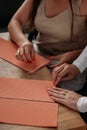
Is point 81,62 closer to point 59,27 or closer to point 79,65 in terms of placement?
point 79,65

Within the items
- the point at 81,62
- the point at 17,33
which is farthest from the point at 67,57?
the point at 17,33

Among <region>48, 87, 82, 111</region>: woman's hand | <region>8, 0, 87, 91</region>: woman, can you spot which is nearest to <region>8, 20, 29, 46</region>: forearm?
<region>8, 0, 87, 91</region>: woman

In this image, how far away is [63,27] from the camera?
54.4 inches

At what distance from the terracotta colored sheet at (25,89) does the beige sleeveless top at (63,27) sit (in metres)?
0.40

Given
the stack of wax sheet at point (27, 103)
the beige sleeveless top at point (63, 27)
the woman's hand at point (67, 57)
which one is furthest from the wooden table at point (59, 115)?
the beige sleeveless top at point (63, 27)

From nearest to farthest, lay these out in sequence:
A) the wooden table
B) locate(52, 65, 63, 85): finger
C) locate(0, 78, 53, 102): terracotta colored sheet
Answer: the wooden table
locate(0, 78, 53, 102): terracotta colored sheet
locate(52, 65, 63, 85): finger

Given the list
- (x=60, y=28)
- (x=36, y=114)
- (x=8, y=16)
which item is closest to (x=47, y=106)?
(x=36, y=114)

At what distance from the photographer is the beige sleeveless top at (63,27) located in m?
1.37

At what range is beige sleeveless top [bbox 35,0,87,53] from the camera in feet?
4.49

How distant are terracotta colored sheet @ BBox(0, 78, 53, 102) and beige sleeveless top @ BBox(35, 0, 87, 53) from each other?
15.6 inches

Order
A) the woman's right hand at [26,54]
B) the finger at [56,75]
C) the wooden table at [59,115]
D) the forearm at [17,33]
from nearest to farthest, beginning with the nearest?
the wooden table at [59,115], the finger at [56,75], the woman's right hand at [26,54], the forearm at [17,33]

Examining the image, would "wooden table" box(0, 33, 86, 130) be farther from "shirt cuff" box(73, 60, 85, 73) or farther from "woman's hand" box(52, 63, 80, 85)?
"shirt cuff" box(73, 60, 85, 73)

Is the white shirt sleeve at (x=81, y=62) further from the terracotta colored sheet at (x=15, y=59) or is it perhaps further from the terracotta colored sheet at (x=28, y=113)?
the terracotta colored sheet at (x=28, y=113)

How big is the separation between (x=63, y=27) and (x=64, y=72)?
1.09 feet
